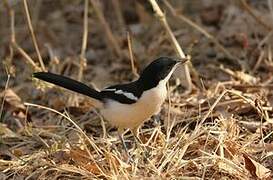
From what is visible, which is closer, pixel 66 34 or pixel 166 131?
pixel 166 131

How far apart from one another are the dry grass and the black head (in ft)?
1.02

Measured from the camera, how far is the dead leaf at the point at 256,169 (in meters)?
3.32

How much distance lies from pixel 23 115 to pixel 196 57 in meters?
1.60

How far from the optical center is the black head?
3658mm

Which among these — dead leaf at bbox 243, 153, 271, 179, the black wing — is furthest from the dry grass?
the black wing

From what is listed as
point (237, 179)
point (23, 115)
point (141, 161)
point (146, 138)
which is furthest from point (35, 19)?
point (237, 179)

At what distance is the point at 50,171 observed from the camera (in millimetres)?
3545

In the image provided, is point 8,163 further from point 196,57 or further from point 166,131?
point 196,57

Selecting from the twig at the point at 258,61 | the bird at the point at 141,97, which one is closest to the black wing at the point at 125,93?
the bird at the point at 141,97

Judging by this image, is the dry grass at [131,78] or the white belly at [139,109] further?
the white belly at [139,109]

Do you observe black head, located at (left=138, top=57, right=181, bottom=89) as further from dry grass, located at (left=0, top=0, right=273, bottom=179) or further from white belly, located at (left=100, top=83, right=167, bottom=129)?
dry grass, located at (left=0, top=0, right=273, bottom=179)

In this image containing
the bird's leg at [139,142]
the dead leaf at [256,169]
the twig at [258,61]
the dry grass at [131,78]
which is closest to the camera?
the dead leaf at [256,169]

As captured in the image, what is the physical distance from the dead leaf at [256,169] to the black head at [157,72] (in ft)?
2.08

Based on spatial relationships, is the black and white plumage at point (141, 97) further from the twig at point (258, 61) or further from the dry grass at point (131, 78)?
the twig at point (258, 61)
